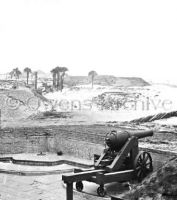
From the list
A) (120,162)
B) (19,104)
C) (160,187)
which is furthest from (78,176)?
(19,104)

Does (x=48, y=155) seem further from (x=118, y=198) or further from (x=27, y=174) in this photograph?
(x=118, y=198)

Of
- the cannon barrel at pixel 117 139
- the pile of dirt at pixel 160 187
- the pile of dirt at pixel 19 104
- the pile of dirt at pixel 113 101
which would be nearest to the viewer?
the pile of dirt at pixel 160 187

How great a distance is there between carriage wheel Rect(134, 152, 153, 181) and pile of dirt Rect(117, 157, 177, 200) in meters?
4.32

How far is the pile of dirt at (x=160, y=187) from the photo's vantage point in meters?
5.21

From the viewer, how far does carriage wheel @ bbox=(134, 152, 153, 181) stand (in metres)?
10.1

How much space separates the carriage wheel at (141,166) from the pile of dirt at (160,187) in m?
4.32

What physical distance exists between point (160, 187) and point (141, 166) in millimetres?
4834

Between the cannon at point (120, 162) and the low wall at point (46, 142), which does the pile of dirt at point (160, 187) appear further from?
the low wall at point (46, 142)

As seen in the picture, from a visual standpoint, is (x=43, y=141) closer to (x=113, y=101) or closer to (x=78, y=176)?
(x=78, y=176)

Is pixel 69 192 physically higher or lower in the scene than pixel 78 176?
lower

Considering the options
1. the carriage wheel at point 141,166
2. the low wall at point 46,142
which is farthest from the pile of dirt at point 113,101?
→ the carriage wheel at point 141,166

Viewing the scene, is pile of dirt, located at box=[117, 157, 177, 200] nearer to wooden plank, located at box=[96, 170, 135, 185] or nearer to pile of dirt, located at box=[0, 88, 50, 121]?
wooden plank, located at box=[96, 170, 135, 185]

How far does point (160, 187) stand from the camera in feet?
17.8

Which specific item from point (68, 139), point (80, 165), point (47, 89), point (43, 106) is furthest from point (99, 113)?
point (47, 89)
